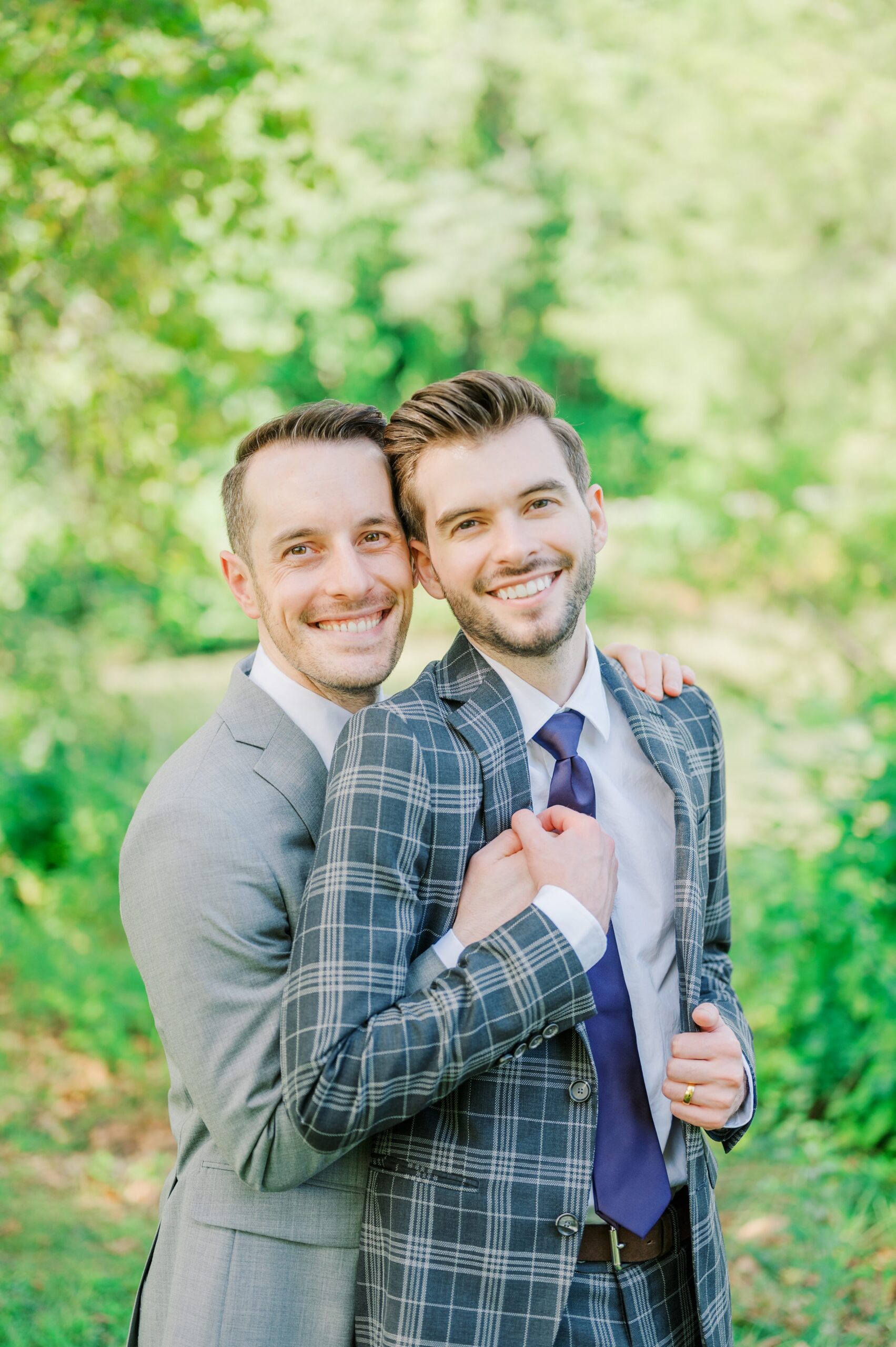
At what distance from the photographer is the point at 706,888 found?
2.10 metres

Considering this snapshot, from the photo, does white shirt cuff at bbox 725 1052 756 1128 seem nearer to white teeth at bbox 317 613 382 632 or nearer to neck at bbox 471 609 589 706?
neck at bbox 471 609 589 706

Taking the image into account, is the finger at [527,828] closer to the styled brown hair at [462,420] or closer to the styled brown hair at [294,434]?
the styled brown hair at [462,420]

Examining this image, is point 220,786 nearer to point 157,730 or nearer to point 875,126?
point 157,730

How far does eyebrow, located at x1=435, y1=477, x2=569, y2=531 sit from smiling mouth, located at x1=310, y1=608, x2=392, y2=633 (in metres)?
0.28

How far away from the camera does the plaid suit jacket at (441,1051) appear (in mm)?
1636

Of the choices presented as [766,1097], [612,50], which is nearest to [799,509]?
[766,1097]

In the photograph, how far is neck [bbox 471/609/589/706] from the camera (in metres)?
2.04

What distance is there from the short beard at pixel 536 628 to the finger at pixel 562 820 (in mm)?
282

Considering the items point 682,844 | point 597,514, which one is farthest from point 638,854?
point 597,514

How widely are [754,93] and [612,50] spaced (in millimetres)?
4776

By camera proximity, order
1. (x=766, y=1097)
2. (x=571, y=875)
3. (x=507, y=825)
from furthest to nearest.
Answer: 1. (x=766, y=1097)
2. (x=507, y=825)
3. (x=571, y=875)

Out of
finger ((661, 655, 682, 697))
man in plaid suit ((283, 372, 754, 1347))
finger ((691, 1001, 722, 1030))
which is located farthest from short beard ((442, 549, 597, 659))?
finger ((691, 1001, 722, 1030))

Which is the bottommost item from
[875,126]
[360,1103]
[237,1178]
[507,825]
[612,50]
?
[237,1178]

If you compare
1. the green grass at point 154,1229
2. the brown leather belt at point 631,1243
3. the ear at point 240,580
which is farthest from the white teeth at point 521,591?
the green grass at point 154,1229
